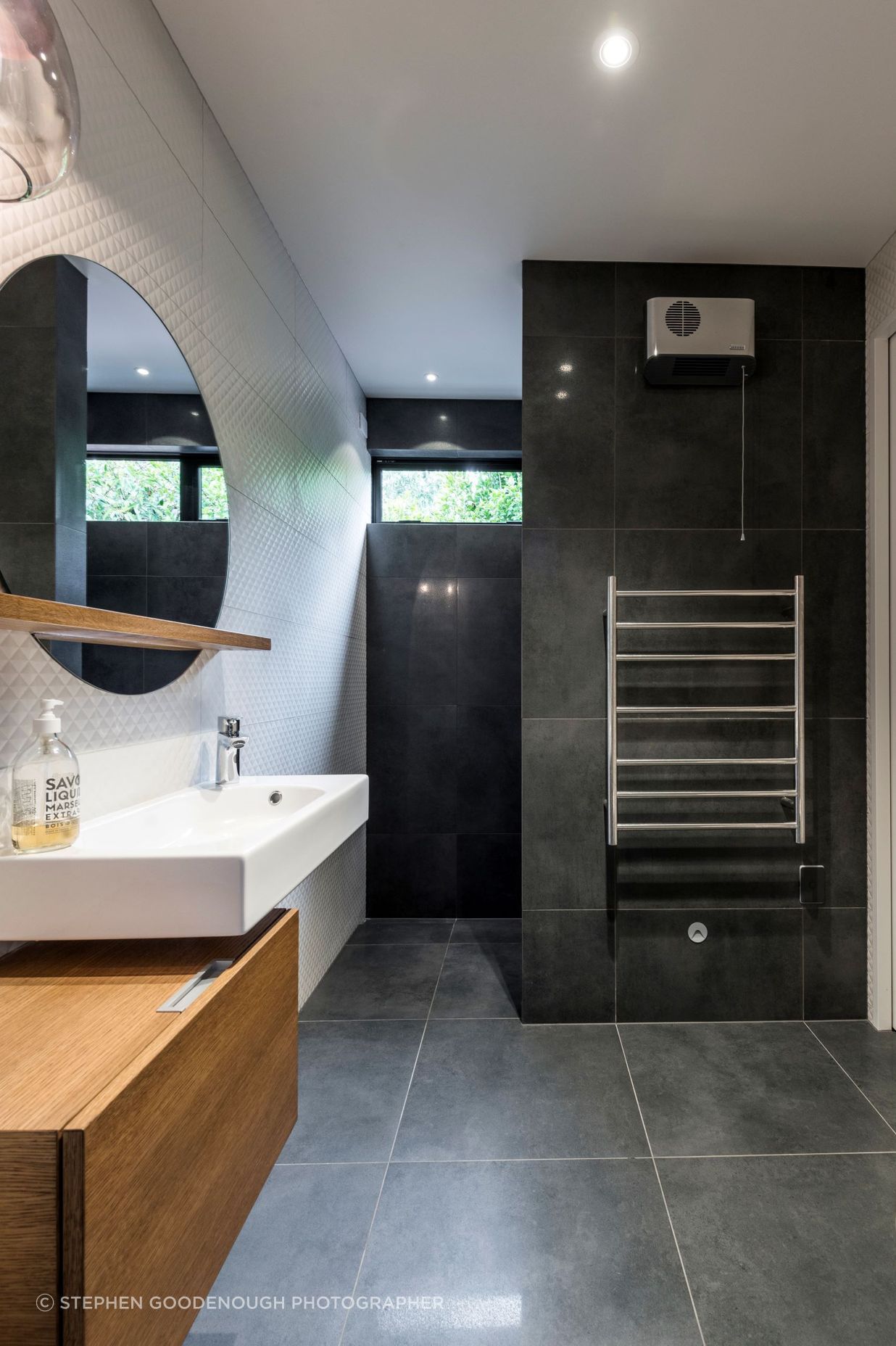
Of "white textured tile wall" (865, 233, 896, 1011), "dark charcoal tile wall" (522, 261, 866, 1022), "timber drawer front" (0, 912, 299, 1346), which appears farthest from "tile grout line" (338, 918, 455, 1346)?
"white textured tile wall" (865, 233, 896, 1011)

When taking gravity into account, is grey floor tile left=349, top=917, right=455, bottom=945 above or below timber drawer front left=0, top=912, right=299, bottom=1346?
below

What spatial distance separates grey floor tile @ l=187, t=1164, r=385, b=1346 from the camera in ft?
4.17

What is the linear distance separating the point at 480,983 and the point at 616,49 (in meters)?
2.85

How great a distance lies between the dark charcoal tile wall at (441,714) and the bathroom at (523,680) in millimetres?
401

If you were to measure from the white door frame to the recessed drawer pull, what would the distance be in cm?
226

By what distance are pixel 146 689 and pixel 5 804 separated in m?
0.48

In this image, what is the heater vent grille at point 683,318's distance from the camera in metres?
2.31

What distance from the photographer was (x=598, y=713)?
241 centimetres

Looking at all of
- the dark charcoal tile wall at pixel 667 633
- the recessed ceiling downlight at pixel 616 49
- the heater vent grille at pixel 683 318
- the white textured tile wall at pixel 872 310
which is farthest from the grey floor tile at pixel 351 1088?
the recessed ceiling downlight at pixel 616 49

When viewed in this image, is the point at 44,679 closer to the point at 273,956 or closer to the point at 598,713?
the point at 273,956

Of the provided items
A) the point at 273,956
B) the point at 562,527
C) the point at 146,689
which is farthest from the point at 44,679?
the point at 562,527

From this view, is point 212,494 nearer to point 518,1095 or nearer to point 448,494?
point 518,1095

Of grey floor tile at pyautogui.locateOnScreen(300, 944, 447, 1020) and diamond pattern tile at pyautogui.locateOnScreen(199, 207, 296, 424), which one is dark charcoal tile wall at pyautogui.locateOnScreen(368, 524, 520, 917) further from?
diamond pattern tile at pyautogui.locateOnScreen(199, 207, 296, 424)

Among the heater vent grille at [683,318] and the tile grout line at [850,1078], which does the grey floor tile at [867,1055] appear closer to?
the tile grout line at [850,1078]
